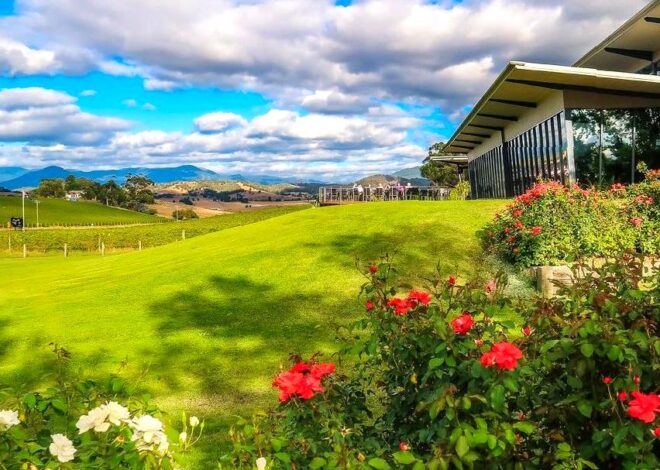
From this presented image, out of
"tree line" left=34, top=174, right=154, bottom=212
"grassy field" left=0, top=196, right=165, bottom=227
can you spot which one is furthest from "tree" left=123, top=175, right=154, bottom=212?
"grassy field" left=0, top=196, right=165, bottom=227

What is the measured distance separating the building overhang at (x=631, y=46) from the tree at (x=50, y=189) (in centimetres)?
14141

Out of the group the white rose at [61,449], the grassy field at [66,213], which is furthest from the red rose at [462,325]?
the grassy field at [66,213]

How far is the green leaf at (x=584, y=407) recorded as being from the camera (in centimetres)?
266

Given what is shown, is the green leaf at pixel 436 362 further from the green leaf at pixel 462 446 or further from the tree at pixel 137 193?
the tree at pixel 137 193

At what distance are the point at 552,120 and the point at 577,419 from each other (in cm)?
2230

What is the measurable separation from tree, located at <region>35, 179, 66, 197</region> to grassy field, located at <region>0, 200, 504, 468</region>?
137 m

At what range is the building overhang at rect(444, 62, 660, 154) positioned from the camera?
1853 cm

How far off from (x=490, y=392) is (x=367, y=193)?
120ft

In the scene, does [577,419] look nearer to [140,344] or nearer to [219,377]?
[219,377]

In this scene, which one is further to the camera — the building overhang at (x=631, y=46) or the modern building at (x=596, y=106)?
the building overhang at (x=631, y=46)

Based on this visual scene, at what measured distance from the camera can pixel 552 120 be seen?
2302 cm

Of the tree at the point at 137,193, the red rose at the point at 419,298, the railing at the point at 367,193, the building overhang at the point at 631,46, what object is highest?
the tree at the point at 137,193

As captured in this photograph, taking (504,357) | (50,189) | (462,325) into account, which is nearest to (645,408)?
(504,357)

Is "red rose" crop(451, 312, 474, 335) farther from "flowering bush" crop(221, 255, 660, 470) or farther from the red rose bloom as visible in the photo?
the red rose bloom
